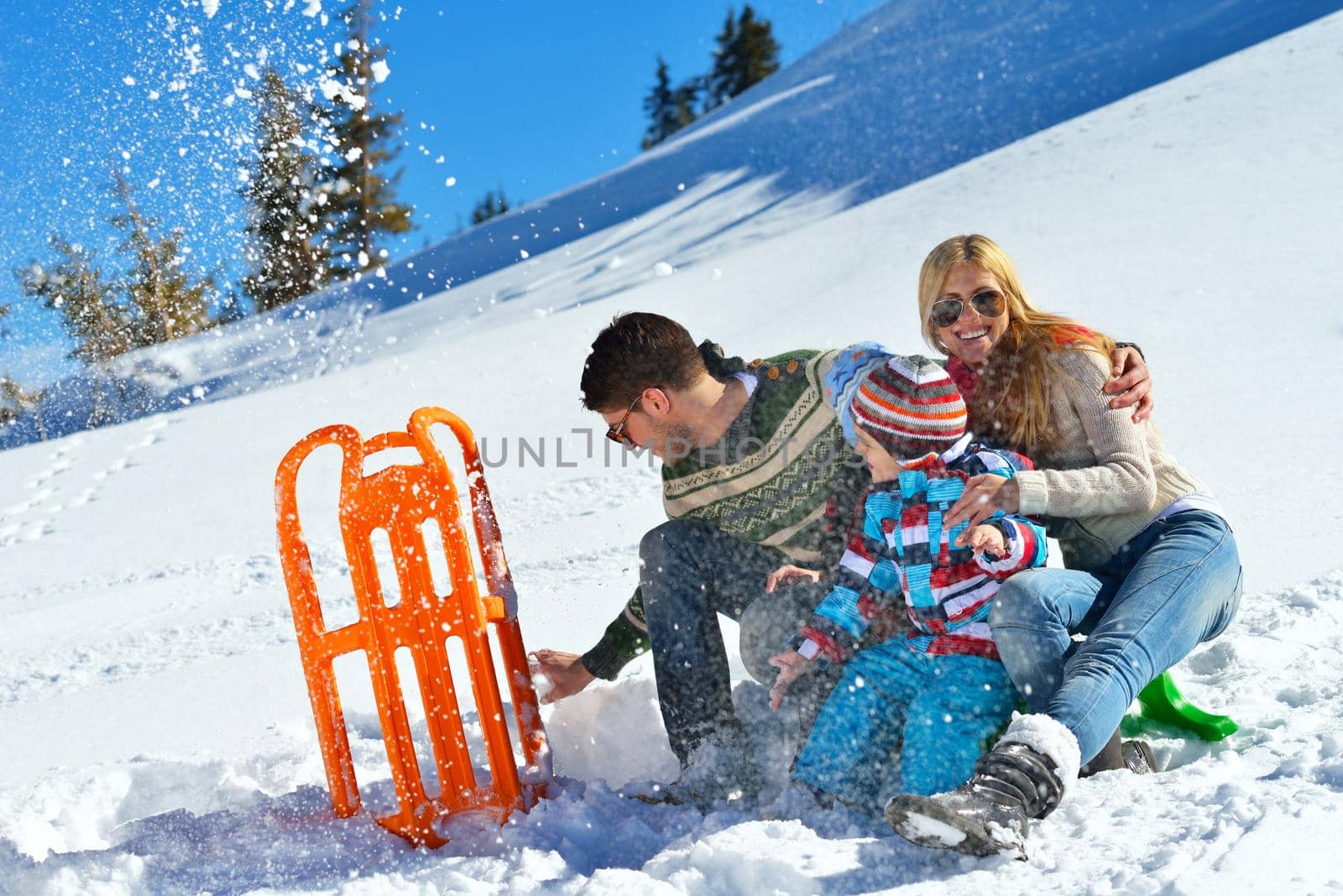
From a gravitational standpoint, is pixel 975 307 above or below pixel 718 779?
above

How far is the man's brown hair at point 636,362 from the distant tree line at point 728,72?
40.0 metres

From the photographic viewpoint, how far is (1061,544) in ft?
8.52

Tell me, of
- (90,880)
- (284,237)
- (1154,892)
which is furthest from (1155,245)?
(284,237)

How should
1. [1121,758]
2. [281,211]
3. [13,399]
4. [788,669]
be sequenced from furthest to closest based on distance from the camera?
1. [13,399]
2. [281,211]
3. [788,669]
4. [1121,758]

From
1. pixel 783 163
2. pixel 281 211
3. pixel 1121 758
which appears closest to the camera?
pixel 1121 758

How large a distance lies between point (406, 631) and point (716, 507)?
2.64 feet

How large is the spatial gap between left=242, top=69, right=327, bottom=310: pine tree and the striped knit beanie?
11289 mm

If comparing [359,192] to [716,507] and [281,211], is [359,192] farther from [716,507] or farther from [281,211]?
[716,507]

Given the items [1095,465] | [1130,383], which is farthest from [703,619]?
[1130,383]

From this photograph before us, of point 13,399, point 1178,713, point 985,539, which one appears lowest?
point 1178,713

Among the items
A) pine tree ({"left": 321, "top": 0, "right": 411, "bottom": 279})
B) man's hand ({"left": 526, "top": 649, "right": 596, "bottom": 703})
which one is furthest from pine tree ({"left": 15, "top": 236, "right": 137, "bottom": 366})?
man's hand ({"left": 526, "top": 649, "right": 596, "bottom": 703})

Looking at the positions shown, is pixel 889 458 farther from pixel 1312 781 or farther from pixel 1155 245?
pixel 1155 245

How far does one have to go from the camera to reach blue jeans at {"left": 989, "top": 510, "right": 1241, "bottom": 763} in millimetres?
1992

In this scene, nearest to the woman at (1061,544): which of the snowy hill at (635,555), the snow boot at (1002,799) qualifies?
the snow boot at (1002,799)
